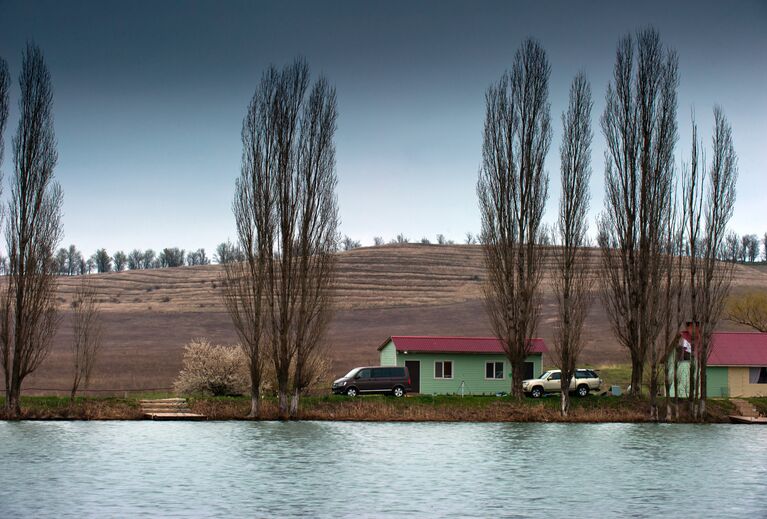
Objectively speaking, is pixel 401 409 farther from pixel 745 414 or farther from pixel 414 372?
pixel 745 414

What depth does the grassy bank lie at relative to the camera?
41531 mm

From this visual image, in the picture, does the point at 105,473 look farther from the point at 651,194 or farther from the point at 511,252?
the point at 651,194

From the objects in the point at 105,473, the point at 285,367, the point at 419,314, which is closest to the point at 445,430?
the point at 285,367

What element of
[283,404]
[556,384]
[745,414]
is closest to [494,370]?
[556,384]

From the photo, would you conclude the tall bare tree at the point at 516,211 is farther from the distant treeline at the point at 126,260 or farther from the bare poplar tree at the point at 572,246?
the distant treeline at the point at 126,260

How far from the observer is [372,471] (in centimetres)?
2664

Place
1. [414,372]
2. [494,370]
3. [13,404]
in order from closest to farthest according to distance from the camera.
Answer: [13,404] < [414,372] < [494,370]

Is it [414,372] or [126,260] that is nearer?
[414,372]

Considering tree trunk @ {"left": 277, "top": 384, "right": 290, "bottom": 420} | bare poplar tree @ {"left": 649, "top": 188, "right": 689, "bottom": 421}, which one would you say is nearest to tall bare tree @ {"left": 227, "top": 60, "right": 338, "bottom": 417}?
tree trunk @ {"left": 277, "top": 384, "right": 290, "bottom": 420}

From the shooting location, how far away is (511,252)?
45000 mm

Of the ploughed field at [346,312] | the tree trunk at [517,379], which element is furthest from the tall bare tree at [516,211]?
the ploughed field at [346,312]

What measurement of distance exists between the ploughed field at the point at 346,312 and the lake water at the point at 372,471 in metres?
24.6

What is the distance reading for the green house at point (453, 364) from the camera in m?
55.2

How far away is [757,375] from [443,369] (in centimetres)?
1924
